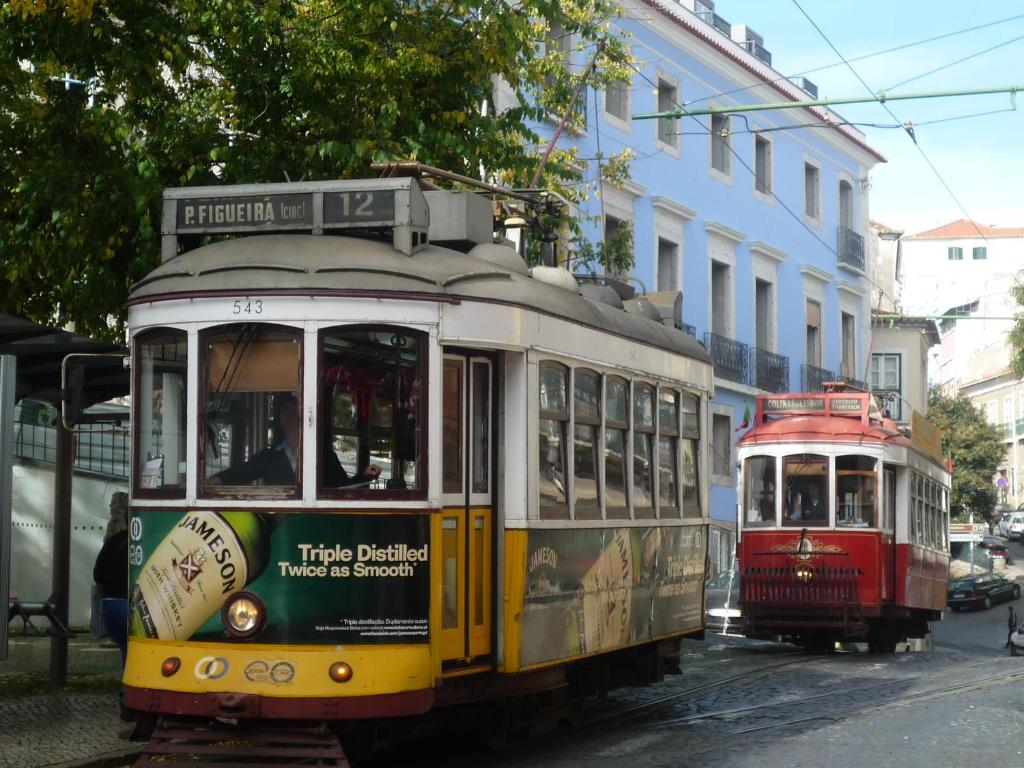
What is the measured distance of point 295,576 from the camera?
8.85m

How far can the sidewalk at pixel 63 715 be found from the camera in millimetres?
10344

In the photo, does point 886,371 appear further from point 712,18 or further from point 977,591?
point 712,18

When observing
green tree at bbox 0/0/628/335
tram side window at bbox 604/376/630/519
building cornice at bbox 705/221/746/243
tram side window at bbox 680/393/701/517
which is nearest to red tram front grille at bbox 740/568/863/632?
tram side window at bbox 680/393/701/517

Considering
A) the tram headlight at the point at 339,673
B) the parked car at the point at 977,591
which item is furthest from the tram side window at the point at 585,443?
the parked car at the point at 977,591

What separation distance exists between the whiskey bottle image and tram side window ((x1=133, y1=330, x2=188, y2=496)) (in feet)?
0.90

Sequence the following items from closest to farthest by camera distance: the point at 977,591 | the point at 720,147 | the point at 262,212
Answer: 1. the point at 262,212
2. the point at 720,147
3. the point at 977,591

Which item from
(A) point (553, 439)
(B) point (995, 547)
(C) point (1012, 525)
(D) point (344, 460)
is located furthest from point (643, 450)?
(C) point (1012, 525)

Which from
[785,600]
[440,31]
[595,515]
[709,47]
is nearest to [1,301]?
[440,31]

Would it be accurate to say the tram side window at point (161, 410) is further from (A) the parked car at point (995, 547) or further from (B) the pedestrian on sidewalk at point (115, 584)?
(A) the parked car at point (995, 547)

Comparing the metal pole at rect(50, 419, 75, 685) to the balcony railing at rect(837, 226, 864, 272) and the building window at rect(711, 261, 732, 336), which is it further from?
the balcony railing at rect(837, 226, 864, 272)

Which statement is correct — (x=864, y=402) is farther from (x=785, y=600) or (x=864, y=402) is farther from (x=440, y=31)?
(x=440, y=31)

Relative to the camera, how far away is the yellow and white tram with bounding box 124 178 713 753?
8867 mm

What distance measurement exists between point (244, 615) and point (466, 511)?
1.44m

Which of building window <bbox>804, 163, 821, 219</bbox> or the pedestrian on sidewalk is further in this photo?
building window <bbox>804, 163, 821, 219</bbox>
